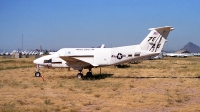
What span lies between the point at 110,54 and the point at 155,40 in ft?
15.2

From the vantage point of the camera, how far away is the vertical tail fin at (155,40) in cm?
2411

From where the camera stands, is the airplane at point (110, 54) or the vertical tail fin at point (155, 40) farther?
the airplane at point (110, 54)

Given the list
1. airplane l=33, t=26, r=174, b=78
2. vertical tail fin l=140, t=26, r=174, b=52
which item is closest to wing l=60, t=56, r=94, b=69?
airplane l=33, t=26, r=174, b=78

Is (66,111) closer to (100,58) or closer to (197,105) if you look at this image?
(197,105)

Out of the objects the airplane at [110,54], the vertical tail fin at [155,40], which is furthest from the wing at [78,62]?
the vertical tail fin at [155,40]

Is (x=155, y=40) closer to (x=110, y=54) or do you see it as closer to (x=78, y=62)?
(x=110, y=54)

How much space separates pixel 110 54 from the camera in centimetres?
2508

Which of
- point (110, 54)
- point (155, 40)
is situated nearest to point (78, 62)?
point (110, 54)

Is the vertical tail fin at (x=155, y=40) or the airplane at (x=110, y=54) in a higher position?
the vertical tail fin at (x=155, y=40)

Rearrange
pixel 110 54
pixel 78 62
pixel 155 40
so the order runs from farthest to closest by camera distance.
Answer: pixel 110 54, pixel 78 62, pixel 155 40

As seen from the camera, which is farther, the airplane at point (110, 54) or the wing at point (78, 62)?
the airplane at point (110, 54)

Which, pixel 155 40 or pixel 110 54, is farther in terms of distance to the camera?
pixel 110 54

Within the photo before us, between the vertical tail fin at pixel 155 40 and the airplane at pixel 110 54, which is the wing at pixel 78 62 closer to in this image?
the airplane at pixel 110 54

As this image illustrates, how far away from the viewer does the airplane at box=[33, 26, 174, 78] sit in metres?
24.2
